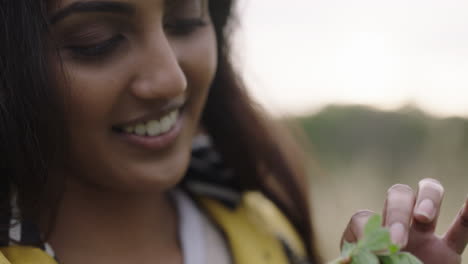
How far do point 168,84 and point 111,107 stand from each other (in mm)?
121

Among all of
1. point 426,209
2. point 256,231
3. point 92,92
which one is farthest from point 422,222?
point 92,92

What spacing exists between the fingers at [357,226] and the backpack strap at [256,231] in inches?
15.8

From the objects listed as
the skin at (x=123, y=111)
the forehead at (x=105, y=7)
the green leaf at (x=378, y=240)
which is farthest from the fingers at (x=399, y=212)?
the forehead at (x=105, y=7)

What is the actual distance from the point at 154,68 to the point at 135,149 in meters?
0.19

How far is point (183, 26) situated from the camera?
1.28m

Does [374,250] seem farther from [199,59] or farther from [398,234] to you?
[199,59]

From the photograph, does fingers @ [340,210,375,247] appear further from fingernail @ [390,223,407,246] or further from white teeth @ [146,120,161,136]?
white teeth @ [146,120,161,136]

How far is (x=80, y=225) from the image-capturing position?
137cm

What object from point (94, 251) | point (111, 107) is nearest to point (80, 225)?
point (94, 251)

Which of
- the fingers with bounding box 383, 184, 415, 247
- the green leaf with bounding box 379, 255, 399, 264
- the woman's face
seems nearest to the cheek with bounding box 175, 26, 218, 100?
the woman's face

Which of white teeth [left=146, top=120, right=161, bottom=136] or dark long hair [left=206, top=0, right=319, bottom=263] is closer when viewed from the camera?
white teeth [left=146, top=120, right=161, bottom=136]

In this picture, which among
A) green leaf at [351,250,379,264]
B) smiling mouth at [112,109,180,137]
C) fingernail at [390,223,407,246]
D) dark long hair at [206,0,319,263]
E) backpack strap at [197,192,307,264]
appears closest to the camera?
green leaf at [351,250,379,264]

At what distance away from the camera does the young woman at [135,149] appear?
1.10 meters

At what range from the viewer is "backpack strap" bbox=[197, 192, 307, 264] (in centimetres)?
149
